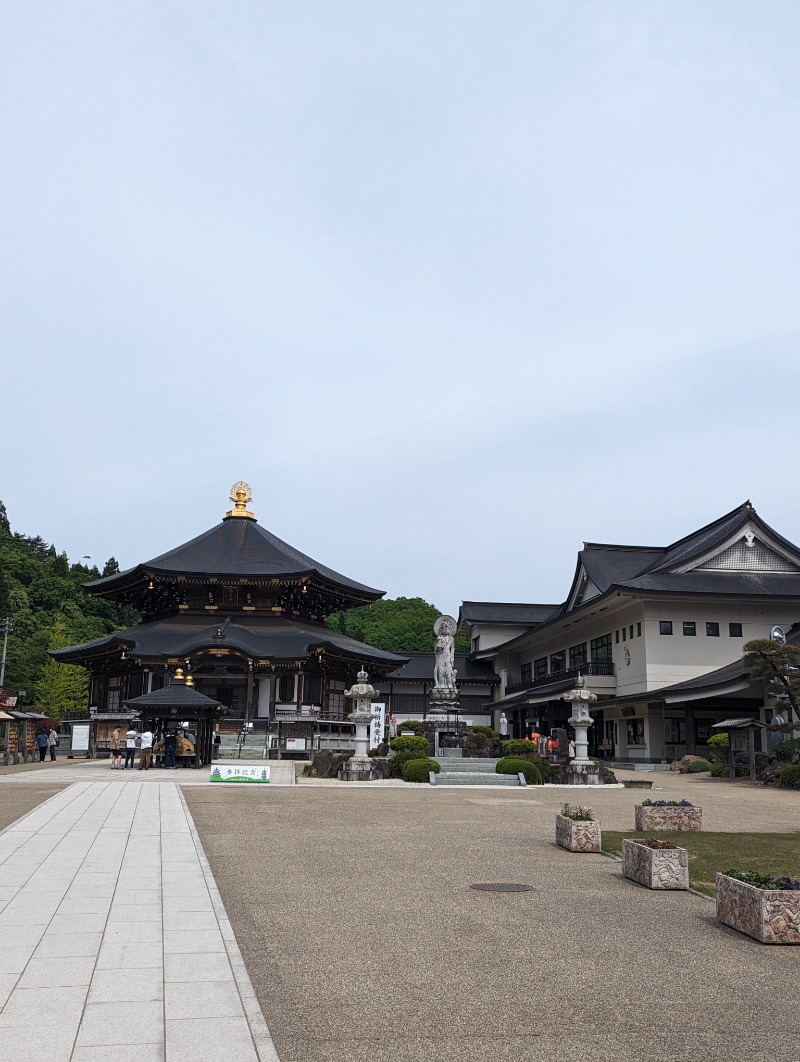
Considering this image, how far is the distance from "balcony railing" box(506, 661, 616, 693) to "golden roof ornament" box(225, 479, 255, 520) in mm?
24070

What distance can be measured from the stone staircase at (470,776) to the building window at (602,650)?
22.6 metres

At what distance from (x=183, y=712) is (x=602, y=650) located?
30.1 metres

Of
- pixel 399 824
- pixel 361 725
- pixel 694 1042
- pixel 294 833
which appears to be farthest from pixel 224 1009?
pixel 361 725

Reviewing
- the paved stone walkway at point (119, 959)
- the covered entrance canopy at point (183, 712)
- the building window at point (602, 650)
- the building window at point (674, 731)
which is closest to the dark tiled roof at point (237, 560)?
the building window at point (602, 650)

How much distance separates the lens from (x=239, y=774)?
30.8m

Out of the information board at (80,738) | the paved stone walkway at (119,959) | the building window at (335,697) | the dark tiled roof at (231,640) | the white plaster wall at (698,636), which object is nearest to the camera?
the paved stone walkway at (119,959)

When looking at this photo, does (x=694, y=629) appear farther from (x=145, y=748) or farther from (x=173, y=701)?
(x=145, y=748)

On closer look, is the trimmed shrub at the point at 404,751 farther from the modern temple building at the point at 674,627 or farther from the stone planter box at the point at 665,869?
the stone planter box at the point at 665,869

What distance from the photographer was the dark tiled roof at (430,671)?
237ft

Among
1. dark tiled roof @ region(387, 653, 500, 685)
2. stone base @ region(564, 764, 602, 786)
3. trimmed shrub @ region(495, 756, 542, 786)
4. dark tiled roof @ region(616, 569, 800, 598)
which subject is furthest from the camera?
dark tiled roof @ region(387, 653, 500, 685)

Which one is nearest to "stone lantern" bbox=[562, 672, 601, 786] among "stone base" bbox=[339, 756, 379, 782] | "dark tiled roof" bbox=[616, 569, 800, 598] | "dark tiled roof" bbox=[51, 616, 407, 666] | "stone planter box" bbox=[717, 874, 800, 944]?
"stone base" bbox=[339, 756, 379, 782]

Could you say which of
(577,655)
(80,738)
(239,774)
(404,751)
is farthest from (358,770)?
(577,655)

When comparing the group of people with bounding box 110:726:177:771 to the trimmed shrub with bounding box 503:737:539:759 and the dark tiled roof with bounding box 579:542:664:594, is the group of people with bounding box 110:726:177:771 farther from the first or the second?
the dark tiled roof with bounding box 579:542:664:594

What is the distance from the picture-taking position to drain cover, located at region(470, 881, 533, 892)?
11.2m
